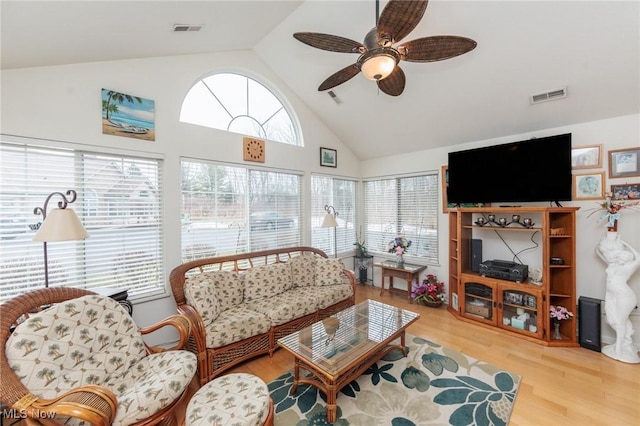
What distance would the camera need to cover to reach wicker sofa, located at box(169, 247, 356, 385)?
7.59 feet

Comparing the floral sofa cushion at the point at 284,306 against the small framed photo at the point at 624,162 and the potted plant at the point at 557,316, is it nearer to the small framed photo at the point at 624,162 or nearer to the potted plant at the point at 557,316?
the potted plant at the point at 557,316

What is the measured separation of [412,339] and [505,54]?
124 inches

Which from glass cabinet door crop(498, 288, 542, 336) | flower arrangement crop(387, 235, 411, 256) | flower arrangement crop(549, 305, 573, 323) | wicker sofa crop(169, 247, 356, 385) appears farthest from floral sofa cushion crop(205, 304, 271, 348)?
flower arrangement crop(549, 305, 573, 323)

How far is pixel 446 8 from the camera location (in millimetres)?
2209

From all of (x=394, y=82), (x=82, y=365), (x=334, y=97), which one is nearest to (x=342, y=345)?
(x=82, y=365)

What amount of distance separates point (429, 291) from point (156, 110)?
4362 millimetres

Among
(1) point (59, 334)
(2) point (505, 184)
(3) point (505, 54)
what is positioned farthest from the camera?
(2) point (505, 184)

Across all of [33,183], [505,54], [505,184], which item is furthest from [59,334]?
[505,184]

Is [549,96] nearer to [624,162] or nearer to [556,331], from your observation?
[624,162]

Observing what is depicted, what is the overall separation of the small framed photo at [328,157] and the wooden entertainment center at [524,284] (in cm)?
210

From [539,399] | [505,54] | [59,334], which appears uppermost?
[505,54]

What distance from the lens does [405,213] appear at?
4652mm

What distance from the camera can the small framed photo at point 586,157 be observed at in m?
2.81

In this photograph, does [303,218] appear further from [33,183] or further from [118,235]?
[33,183]
